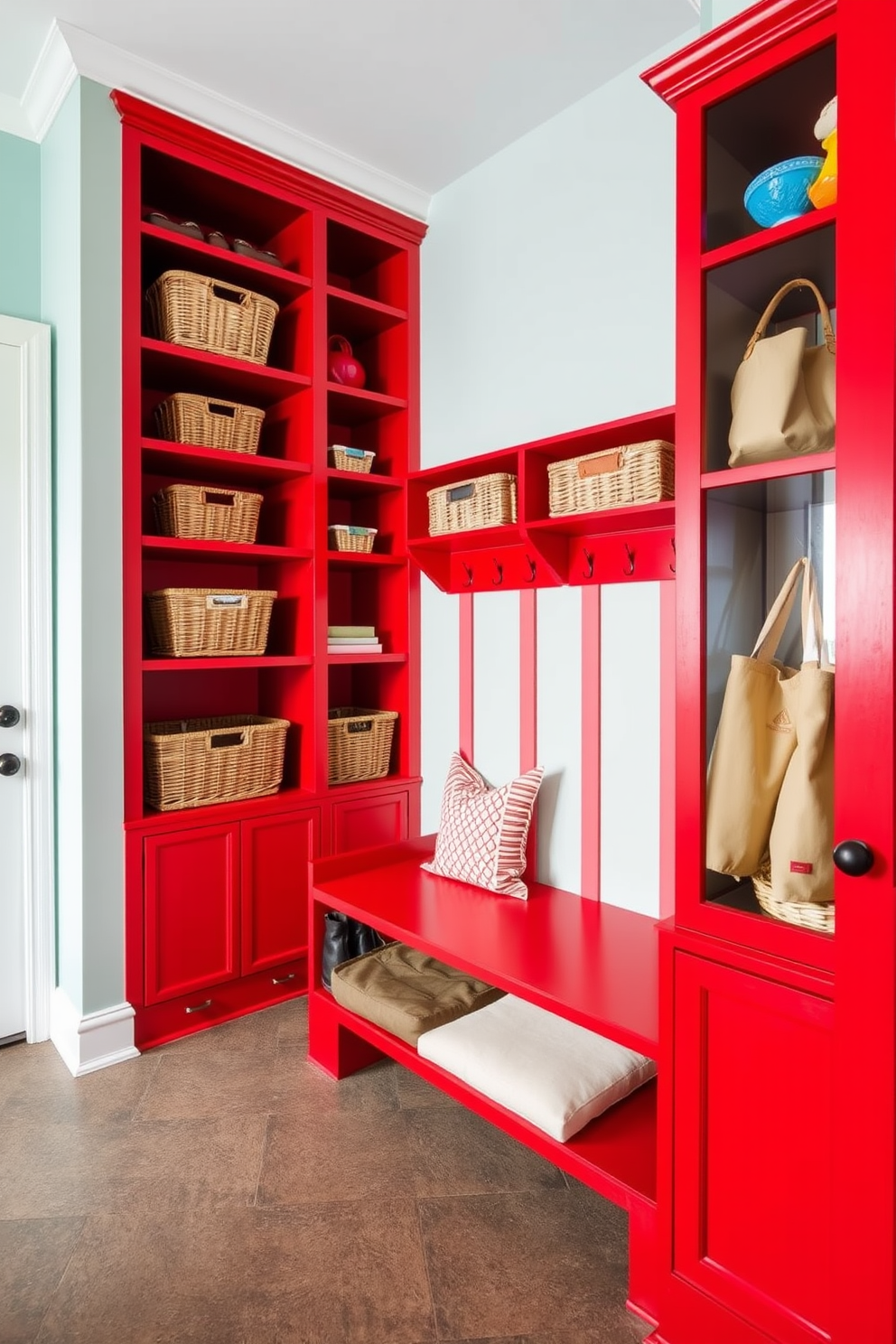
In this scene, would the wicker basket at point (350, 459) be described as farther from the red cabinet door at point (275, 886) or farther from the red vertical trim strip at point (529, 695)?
the red cabinet door at point (275, 886)

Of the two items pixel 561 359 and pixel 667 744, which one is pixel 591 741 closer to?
pixel 667 744

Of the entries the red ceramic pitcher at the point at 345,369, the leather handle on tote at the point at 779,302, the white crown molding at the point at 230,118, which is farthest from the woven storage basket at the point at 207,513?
the leather handle on tote at the point at 779,302

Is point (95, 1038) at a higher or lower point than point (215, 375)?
lower

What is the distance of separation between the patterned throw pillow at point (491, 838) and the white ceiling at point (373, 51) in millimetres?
2073

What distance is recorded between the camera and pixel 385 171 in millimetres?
2951

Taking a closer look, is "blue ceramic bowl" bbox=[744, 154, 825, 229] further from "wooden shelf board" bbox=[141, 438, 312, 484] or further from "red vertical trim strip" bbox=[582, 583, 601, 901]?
"wooden shelf board" bbox=[141, 438, 312, 484]

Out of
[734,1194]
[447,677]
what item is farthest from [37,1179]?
[447,677]

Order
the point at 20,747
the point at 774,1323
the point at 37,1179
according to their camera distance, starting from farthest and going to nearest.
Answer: the point at 20,747
the point at 37,1179
the point at 774,1323

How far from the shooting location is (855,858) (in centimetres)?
125

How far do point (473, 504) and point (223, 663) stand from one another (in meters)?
0.96

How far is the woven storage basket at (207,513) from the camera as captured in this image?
2.62 metres

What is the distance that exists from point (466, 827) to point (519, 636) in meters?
0.64

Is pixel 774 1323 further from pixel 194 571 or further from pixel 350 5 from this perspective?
pixel 350 5

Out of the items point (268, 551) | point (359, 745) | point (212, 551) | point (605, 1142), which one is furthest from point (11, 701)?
point (605, 1142)
